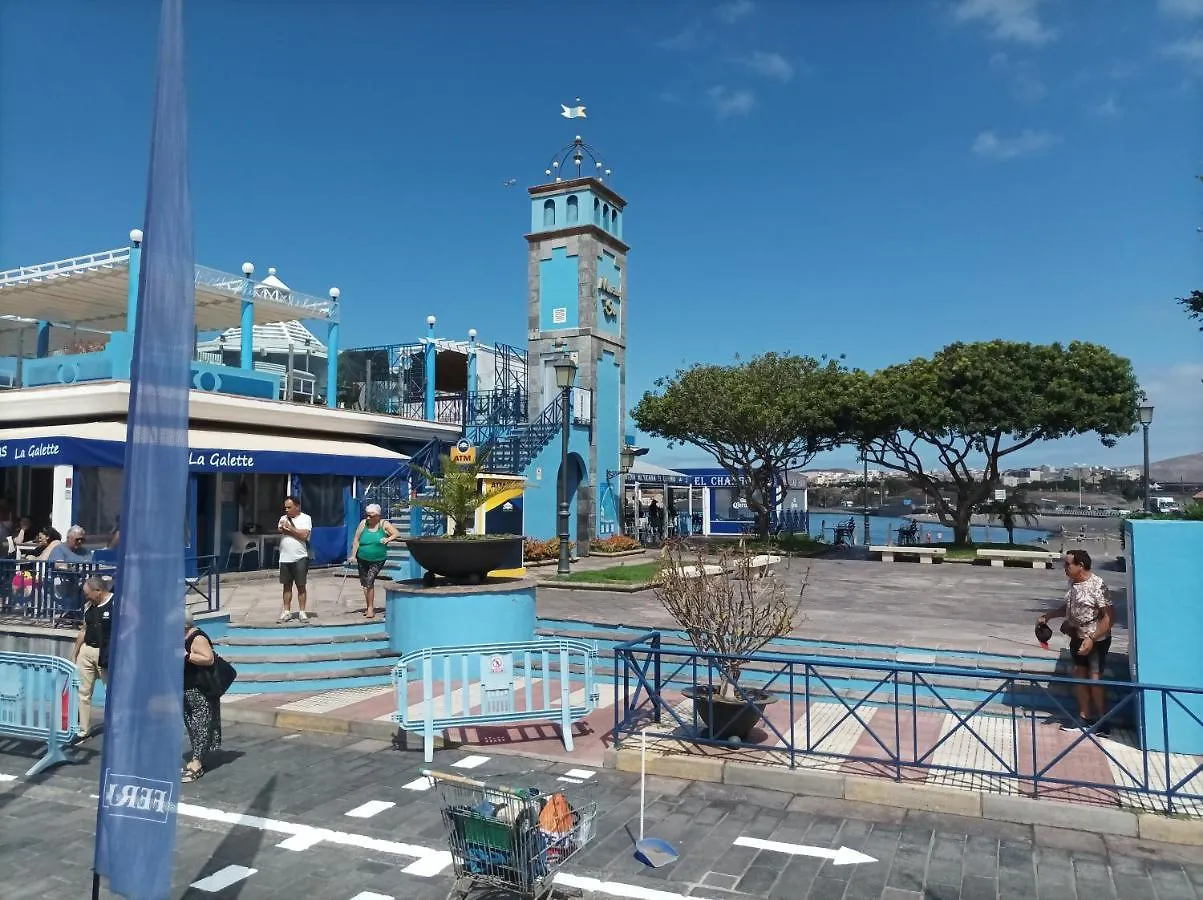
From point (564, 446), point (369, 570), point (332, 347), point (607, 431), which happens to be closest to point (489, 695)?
point (369, 570)

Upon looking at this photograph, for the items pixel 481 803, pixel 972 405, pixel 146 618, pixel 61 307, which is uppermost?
pixel 61 307

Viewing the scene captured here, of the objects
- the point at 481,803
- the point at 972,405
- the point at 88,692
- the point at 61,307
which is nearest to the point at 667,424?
the point at 972,405

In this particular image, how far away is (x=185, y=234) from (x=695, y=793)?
531 cm

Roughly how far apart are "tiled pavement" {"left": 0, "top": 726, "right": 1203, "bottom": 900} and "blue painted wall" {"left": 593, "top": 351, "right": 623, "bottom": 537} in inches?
703

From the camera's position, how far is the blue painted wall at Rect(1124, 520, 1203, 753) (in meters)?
6.86

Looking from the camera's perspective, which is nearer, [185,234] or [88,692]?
[185,234]

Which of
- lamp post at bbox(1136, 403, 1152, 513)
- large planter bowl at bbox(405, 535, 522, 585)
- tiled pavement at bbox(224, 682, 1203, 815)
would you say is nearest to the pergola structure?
large planter bowl at bbox(405, 535, 522, 585)

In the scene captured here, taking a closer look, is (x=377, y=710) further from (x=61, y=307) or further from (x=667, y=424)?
(x=667, y=424)

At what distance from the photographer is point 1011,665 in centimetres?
901

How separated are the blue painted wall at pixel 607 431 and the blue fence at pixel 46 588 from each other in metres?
14.5

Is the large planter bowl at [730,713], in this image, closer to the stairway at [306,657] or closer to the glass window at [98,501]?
the stairway at [306,657]

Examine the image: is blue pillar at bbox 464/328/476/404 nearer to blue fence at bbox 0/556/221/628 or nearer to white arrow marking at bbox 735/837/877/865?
blue fence at bbox 0/556/221/628

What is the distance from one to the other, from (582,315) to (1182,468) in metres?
57.0

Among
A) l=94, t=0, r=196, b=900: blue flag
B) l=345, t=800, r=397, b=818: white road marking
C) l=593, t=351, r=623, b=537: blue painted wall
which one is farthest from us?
l=593, t=351, r=623, b=537: blue painted wall
